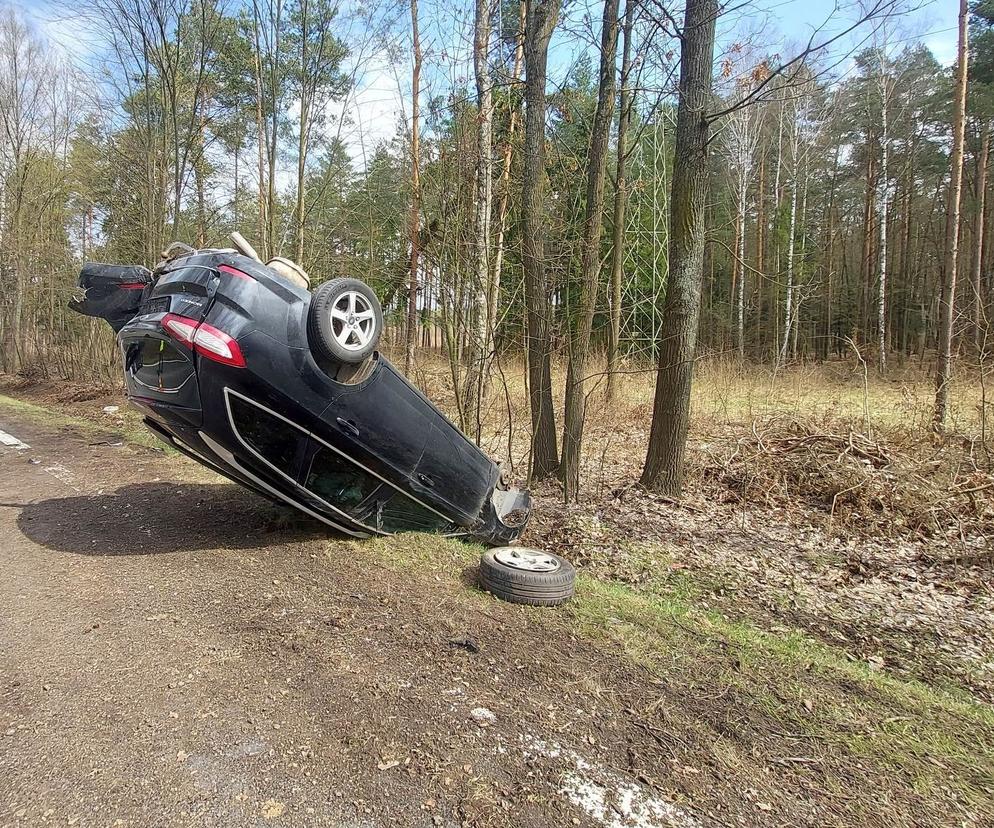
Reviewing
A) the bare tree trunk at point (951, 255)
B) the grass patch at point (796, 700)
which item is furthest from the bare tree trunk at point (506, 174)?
the bare tree trunk at point (951, 255)

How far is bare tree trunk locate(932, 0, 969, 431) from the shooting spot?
7980 millimetres

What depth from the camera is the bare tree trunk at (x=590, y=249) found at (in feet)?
21.7

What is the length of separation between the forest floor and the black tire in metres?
1.64

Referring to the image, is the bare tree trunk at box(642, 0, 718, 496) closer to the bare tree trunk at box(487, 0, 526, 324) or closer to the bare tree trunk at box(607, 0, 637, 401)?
the bare tree trunk at box(607, 0, 637, 401)

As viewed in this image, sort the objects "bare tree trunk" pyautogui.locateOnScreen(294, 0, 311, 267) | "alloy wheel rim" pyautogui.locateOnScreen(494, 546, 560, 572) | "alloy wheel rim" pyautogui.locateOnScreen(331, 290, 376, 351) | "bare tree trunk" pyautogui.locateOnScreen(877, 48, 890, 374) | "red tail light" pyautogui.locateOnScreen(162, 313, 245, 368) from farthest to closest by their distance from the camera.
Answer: "bare tree trunk" pyautogui.locateOnScreen(877, 48, 890, 374), "bare tree trunk" pyautogui.locateOnScreen(294, 0, 311, 267), "alloy wheel rim" pyautogui.locateOnScreen(494, 546, 560, 572), "alloy wheel rim" pyautogui.locateOnScreen(331, 290, 376, 351), "red tail light" pyautogui.locateOnScreen(162, 313, 245, 368)

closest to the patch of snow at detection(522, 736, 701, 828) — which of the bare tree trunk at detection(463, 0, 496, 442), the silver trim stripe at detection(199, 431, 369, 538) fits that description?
the silver trim stripe at detection(199, 431, 369, 538)

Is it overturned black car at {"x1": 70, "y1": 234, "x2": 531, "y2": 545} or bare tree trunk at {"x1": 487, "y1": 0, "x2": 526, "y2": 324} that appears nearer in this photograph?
overturned black car at {"x1": 70, "y1": 234, "x2": 531, "y2": 545}

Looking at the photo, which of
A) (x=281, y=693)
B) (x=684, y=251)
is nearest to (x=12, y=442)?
(x=281, y=693)

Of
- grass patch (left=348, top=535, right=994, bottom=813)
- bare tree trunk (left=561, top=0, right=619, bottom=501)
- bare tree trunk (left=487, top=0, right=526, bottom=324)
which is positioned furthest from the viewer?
bare tree trunk (left=487, top=0, right=526, bottom=324)

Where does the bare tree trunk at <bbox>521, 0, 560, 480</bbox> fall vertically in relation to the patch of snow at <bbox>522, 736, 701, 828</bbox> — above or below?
above

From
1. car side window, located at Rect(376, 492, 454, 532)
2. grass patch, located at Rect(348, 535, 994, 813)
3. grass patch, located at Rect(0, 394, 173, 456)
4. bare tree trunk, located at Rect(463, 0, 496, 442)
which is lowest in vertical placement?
grass patch, located at Rect(348, 535, 994, 813)

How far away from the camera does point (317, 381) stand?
3.79m

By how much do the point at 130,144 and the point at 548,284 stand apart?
50.8 ft

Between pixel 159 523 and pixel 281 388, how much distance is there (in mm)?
2546
